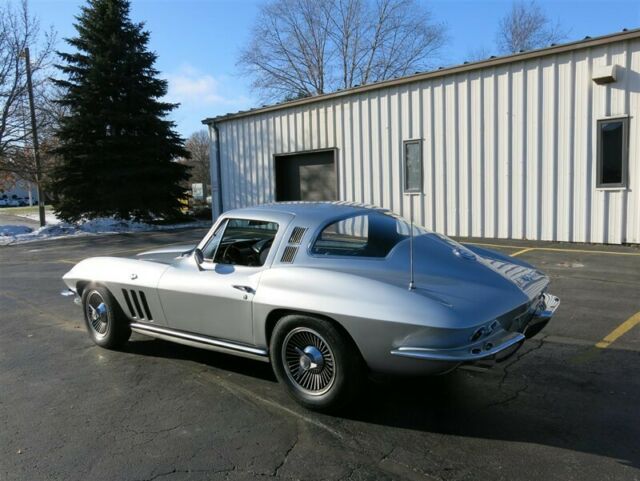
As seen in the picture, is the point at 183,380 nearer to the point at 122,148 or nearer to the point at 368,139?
the point at 368,139

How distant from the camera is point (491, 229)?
12.1 metres

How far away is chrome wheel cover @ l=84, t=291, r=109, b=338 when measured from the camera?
16.9ft

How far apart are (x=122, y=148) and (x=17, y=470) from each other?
69.0 feet

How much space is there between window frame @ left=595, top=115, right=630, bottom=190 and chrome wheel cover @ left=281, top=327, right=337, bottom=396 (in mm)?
8987

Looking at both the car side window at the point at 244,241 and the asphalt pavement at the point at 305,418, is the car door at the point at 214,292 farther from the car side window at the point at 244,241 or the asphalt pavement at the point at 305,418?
the asphalt pavement at the point at 305,418

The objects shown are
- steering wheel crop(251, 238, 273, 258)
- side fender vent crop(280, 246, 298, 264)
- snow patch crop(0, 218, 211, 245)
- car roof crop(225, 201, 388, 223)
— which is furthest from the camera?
snow patch crop(0, 218, 211, 245)

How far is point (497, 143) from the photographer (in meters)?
11.7

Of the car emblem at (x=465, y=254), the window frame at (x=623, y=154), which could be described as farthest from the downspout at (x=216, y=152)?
the car emblem at (x=465, y=254)

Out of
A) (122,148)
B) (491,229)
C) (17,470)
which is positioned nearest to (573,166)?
(491,229)

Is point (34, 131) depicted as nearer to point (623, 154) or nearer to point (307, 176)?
point (307, 176)

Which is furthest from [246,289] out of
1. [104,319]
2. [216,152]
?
[216,152]

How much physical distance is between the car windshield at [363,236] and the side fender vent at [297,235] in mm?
125

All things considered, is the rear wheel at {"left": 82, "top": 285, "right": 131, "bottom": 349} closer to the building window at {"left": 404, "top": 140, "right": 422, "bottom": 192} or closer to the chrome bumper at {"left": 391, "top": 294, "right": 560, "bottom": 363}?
the chrome bumper at {"left": 391, "top": 294, "right": 560, "bottom": 363}

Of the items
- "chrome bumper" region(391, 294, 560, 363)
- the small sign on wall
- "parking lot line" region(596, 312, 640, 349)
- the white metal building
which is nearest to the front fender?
"chrome bumper" region(391, 294, 560, 363)
